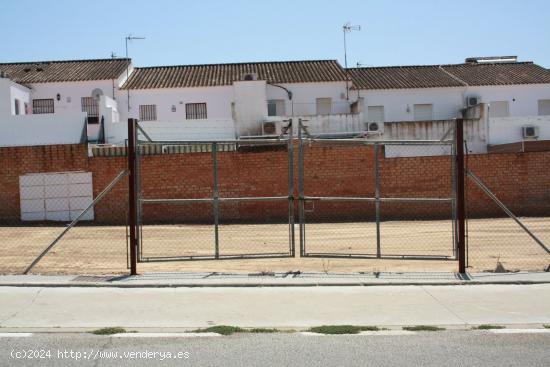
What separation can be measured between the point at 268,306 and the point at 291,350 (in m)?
1.89

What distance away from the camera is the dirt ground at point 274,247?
11352mm

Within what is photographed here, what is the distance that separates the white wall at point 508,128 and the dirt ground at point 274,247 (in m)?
13.1

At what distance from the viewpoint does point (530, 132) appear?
34.8 m

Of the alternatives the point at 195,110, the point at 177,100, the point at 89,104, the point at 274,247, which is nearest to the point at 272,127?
the point at 195,110

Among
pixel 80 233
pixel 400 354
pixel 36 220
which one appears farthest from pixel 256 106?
pixel 400 354

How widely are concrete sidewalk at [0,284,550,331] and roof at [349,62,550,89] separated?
106 feet

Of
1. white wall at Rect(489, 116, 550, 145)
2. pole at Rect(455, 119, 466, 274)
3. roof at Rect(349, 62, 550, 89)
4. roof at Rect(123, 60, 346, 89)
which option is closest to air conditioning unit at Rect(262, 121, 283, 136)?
roof at Rect(123, 60, 346, 89)

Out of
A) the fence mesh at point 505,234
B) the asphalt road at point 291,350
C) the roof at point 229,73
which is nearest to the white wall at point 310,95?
the roof at point 229,73

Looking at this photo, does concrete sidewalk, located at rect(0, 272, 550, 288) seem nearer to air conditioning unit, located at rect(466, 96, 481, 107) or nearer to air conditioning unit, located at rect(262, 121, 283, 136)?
air conditioning unit, located at rect(262, 121, 283, 136)

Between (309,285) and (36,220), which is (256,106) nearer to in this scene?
(36,220)

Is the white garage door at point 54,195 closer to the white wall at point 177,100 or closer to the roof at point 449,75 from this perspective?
the white wall at point 177,100

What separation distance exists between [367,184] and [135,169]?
14.3m

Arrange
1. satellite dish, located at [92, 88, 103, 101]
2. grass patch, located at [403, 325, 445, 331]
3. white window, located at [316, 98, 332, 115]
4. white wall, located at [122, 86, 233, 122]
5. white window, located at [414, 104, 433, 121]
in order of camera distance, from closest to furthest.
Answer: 1. grass patch, located at [403, 325, 445, 331]
2. satellite dish, located at [92, 88, 103, 101]
3. white wall, located at [122, 86, 233, 122]
4. white window, located at [316, 98, 332, 115]
5. white window, located at [414, 104, 433, 121]

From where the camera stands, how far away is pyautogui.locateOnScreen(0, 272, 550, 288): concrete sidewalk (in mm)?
9398
